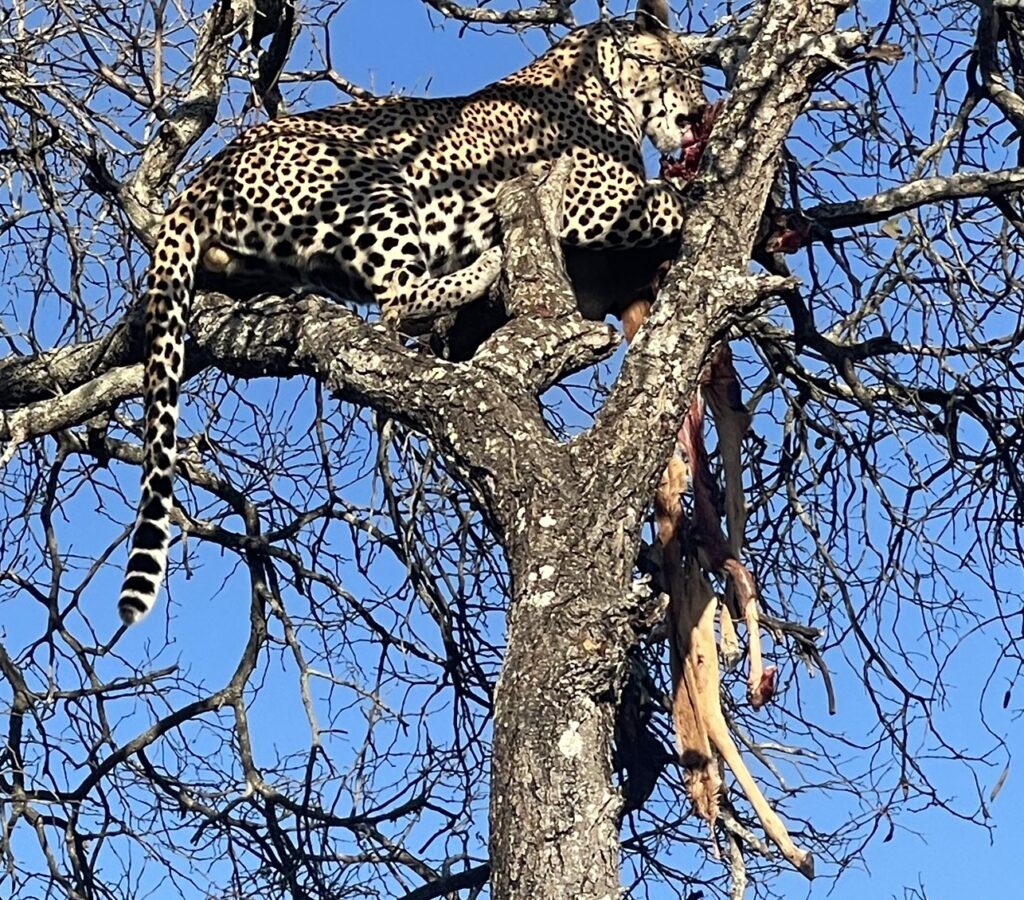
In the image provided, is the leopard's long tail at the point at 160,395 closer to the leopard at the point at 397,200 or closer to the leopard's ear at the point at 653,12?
the leopard at the point at 397,200

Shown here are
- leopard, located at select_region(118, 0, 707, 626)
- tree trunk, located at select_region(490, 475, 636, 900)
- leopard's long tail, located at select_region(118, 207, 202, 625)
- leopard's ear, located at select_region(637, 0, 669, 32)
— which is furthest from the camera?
leopard's ear, located at select_region(637, 0, 669, 32)

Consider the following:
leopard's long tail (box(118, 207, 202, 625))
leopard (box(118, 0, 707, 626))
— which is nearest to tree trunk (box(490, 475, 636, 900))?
leopard (box(118, 0, 707, 626))

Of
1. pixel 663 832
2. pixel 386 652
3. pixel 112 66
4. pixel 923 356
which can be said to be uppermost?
pixel 112 66

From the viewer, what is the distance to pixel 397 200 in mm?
5820

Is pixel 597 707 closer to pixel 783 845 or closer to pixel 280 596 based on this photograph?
pixel 783 845

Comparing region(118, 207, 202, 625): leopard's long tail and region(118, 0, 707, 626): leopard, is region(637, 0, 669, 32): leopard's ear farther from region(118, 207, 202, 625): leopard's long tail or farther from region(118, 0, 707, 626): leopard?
region(118, 207, 202, 625): leopard's long tail

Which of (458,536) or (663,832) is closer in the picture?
(663,832)

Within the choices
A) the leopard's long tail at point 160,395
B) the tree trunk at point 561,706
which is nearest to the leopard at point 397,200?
the leopard's long tail at point 160,395

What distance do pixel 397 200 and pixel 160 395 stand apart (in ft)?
3.51

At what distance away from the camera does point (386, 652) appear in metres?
5.80

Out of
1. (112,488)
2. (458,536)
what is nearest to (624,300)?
(458,536)

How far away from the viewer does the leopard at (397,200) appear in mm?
5441

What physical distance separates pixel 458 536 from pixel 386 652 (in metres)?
0.46

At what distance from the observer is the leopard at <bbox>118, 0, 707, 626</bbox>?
5.44 metres
